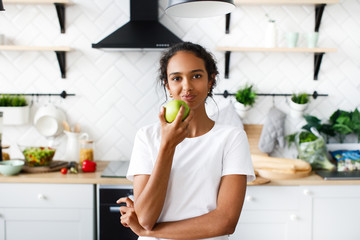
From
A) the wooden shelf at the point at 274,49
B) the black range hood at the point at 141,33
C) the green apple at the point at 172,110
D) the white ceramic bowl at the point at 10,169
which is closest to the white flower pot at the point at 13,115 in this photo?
the white ceramic bowl at the point at 10,169

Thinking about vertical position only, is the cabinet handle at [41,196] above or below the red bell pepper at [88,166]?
below

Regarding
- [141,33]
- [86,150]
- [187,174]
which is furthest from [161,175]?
[86,150]

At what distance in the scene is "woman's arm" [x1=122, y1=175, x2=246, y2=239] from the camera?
3.34 ft

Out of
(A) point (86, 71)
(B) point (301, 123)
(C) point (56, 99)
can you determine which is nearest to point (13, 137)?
(C) point (56, 99)

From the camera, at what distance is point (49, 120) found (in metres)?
2.72

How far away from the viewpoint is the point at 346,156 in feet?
8.43

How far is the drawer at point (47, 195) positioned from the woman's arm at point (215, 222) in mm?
1247

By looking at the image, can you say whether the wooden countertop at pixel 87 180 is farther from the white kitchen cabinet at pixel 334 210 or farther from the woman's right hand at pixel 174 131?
the woman's right hand at pixel 174 131

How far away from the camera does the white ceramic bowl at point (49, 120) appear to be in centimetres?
270

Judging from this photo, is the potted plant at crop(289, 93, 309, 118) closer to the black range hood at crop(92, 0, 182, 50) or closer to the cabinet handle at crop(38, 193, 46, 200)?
the black range hood at crop(92, 0, 182, 50)

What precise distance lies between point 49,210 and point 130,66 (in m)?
1.16

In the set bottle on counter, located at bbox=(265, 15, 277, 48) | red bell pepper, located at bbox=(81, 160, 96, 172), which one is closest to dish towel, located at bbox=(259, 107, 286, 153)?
bottle on counter, located at bbox=(265, 15, 277, 48)

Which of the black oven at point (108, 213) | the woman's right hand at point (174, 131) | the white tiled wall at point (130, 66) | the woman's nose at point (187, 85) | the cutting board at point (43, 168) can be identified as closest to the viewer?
the woman's right hand at point (174, 131)

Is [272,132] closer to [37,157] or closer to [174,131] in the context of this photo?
[37,157]
